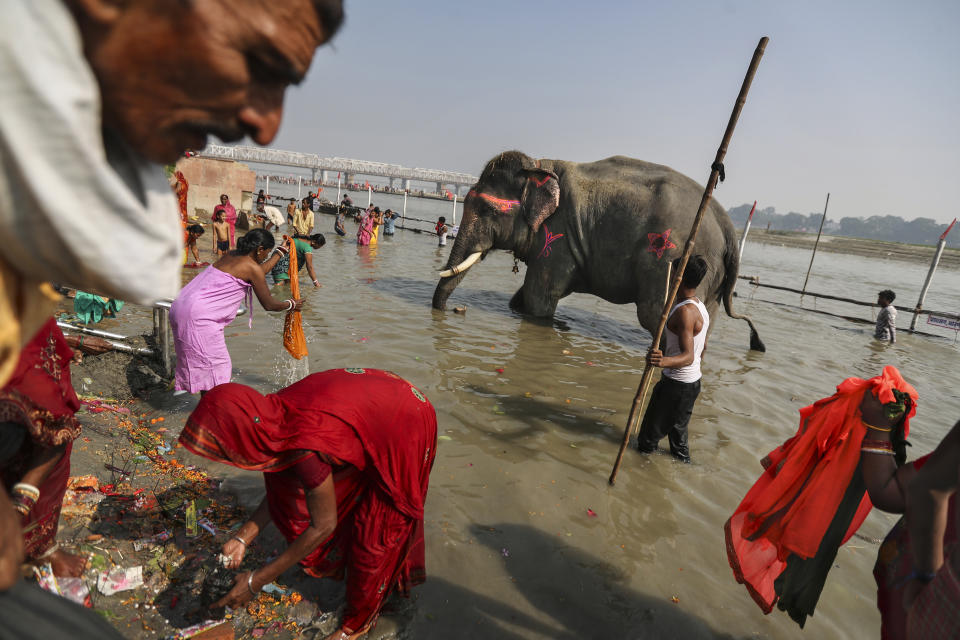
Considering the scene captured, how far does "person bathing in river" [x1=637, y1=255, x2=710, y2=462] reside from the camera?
3.97 metres

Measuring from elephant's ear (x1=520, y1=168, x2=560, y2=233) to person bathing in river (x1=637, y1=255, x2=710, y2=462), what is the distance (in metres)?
3.63

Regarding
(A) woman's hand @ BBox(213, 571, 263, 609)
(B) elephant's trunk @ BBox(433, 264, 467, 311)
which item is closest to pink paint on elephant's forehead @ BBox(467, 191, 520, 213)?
(B) elephant's trunk @ BBox(433, 264, 467, 311)

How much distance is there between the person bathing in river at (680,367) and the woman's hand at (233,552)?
2.93 metres

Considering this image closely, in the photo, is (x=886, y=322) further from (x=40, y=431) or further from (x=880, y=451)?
(x=40, y=431)

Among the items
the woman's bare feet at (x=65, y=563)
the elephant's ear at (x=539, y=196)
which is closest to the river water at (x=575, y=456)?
the woman's bare feet at (x=65, y=563)

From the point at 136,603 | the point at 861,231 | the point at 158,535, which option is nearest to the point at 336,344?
the point at 158,535

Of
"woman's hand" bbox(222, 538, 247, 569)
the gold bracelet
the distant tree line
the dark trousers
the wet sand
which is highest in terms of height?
the distant tree line

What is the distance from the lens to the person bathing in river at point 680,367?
3.97 m

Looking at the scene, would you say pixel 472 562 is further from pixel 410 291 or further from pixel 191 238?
pixel 191 238

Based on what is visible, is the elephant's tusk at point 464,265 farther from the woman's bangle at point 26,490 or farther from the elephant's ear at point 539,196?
the woman's bangle at point 26,490

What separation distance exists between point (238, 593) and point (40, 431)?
1049 millimetres

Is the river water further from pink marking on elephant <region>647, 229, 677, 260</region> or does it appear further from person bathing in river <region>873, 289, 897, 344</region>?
pink marking on elephant <region>647, 229, 677, 260</region>

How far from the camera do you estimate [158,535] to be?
2730 millimetres

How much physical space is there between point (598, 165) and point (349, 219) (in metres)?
21.3
